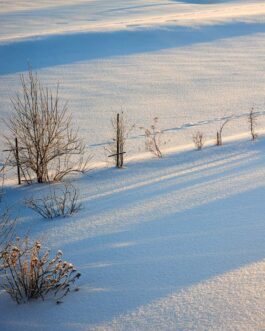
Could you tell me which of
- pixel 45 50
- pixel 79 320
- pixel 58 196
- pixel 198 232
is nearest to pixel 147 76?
pixel 45 50

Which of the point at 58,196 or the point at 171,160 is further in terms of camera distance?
the point at 171,160

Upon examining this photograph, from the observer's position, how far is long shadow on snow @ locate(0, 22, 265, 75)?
19156 millimetres

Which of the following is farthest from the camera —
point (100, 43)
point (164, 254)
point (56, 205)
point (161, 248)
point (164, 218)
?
point (100, 43)

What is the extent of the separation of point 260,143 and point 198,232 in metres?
3.69

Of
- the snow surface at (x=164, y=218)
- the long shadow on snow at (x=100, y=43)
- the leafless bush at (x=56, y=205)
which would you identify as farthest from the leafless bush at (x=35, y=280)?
the long shadow on snow at (x=100, y=43)

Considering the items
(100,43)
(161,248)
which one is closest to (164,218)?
(161,248)

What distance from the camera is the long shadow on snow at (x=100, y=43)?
19.2 meters

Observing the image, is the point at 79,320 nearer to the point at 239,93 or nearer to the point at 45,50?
the point at 239,93

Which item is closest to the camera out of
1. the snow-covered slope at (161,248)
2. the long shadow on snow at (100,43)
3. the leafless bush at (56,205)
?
the snow-covered slope at (161,248)

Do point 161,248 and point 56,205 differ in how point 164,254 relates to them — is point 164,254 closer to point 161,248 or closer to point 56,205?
point 161,248

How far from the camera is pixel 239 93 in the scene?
14.3m

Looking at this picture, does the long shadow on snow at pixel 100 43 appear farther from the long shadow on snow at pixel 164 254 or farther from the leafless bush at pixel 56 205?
the long shadow on snow at pixel 164 254

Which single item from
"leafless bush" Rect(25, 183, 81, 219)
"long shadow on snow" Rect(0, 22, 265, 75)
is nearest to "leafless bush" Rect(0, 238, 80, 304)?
"leafless bush" Rect(25, 183, 81, 219)

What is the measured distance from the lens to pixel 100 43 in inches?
824
